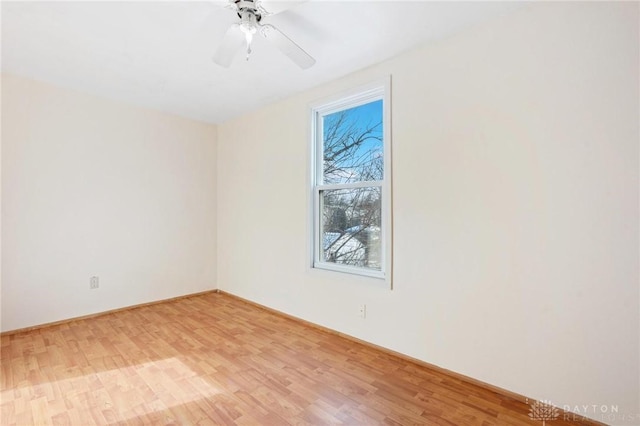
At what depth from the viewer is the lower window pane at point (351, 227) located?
2652 mm

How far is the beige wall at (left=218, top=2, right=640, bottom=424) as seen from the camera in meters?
1.55

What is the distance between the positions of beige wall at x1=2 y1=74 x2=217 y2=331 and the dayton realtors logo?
3854mm

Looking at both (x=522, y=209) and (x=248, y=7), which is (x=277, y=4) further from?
(x=522, y=209)

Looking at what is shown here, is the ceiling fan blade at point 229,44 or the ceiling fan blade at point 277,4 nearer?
the ceiling fan blade at point 277,4

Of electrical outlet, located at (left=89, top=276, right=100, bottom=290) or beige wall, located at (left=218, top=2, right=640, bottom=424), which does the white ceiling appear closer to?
beige wall, located at (left=218, top=2, right=640, bottom=424)

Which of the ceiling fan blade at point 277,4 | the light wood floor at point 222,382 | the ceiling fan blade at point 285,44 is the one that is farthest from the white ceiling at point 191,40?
the light wood floor at point 222,382

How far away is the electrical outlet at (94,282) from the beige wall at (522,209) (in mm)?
2792

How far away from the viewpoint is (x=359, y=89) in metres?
2.66

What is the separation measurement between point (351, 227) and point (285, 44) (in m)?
1.66

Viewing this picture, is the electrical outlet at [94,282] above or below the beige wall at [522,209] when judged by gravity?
below

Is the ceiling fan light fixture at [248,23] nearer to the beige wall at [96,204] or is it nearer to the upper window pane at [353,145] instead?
the upper window pane at [353,145]

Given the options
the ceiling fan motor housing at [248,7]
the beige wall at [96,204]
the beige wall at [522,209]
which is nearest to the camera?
the beige wall at [522,209]

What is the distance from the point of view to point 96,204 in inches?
129

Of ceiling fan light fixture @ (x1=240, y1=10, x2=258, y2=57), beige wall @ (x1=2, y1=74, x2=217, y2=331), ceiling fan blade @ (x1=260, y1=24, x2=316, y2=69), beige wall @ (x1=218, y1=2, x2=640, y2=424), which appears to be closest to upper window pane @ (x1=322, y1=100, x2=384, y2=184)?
beige wall @ (x1=218, y1=2, x2=640, y2=424)
